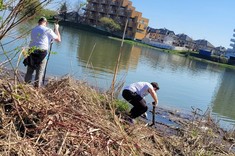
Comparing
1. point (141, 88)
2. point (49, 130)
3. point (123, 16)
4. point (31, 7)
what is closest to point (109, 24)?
point (123, 16)

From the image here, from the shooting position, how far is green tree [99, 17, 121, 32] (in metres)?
91.5

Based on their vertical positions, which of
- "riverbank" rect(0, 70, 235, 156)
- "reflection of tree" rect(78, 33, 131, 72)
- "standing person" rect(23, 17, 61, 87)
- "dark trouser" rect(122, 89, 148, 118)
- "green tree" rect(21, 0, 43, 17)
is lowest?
"reflection of tree" rect(78, 33, 131, 72)

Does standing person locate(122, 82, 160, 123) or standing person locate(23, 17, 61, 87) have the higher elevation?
standing person locate(23, 17, 61, 87)

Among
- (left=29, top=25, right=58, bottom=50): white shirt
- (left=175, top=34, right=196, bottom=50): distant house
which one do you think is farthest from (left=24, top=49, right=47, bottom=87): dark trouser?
(left=175, top=34, right=196, bottom=50): distant house

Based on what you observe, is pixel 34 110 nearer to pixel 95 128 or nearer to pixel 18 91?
pixel 18 91

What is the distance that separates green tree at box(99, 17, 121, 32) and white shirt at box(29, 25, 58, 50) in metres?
84.5

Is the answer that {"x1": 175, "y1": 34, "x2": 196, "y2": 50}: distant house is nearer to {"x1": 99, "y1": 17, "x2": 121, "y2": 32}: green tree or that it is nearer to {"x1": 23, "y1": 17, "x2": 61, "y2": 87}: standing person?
{"x1": 99, "y1": 17, "x2": 121, "y2": 32}: green tree

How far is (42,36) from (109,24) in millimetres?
85276

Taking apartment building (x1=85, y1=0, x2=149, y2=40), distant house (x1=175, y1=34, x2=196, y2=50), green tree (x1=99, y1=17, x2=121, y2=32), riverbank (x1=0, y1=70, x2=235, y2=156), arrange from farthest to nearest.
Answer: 1. distant house (x1=175, y1=34, x2=196, y2=50)
2. apartment building (x1=85, y1=0, x2=149, y2=40)
3. green tree (x1=99, y1=17, x2=121, y2=32)
4. riverbank (x1=0, y1=70, x2=235, y2=156)

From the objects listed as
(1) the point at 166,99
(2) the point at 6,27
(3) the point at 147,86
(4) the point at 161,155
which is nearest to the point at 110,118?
(4) the point at 161,155

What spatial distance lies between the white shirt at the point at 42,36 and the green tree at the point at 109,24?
8449cm

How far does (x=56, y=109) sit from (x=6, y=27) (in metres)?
1.39

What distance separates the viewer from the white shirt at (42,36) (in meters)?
7.50

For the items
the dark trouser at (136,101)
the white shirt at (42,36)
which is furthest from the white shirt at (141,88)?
the white shirt at (42,36)
